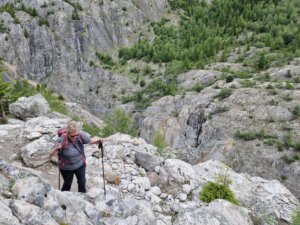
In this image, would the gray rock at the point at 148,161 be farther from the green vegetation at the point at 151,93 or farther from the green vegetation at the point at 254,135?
the green vegetation at the point at 151,93

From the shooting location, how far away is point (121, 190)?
13766 millimetres

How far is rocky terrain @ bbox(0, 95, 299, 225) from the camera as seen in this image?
9586 millimetres

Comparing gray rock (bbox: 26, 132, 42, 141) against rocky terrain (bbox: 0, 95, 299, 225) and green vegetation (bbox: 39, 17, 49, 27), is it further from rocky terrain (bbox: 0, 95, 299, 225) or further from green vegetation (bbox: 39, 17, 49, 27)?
green vegetation (bbox: 39, 17, 49, 27)

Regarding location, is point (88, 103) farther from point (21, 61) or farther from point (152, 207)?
point (152, 207)

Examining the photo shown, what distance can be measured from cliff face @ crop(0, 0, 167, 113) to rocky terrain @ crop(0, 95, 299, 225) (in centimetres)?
5933

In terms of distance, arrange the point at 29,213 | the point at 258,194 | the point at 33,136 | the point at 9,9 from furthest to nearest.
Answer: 1. the point at 9,9
2. the point at 33,136
3. the point at 258,194
4. the point at 29,213

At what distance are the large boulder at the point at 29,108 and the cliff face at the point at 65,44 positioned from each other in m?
51.6

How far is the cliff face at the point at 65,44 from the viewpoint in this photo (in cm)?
7775

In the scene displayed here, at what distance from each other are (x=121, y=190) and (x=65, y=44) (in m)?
74.1

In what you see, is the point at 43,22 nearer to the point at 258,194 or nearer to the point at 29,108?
the point at 29,108

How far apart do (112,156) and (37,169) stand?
3326 millimetres

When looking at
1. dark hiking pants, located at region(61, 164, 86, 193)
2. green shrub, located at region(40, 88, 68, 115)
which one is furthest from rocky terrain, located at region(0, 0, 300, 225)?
green shrub, located at region(40, 88, 68, 115)

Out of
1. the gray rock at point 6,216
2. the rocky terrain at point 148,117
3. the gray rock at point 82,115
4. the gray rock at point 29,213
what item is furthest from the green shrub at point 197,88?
the gray rock at point 6,216

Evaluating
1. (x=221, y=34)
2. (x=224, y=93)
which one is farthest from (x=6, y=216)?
(x=221, y=34)
